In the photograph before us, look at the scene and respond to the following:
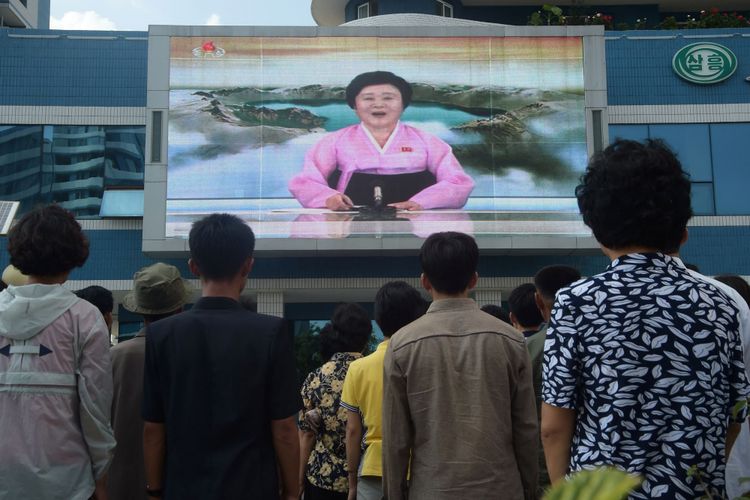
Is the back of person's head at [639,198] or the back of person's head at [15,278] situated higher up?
the back of person's head at [639,198]

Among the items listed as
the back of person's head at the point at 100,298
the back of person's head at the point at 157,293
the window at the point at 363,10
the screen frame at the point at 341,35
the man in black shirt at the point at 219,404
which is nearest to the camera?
the man in black shirt at the point at 219,404

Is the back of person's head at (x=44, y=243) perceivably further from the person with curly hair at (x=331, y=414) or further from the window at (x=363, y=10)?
the window at (x=363, y=10)

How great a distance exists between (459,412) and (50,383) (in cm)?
150

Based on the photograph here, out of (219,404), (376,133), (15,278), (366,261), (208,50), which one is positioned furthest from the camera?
(366,261)

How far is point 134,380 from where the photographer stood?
3.46 metres

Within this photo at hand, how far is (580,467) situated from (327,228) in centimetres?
1228

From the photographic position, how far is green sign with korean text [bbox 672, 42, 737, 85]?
15.9 m

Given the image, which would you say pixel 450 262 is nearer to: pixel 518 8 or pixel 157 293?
pixel 157 293

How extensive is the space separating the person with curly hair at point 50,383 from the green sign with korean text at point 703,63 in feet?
49.9

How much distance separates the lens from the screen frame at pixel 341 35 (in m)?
14.2

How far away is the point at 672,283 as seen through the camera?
2213 millimetres

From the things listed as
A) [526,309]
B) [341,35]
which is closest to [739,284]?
[526,309]

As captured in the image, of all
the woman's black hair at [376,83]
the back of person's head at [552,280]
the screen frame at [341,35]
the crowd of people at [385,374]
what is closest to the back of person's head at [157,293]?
the crowd of people at [385,374]

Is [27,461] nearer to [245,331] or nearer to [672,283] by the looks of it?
[245,331]
